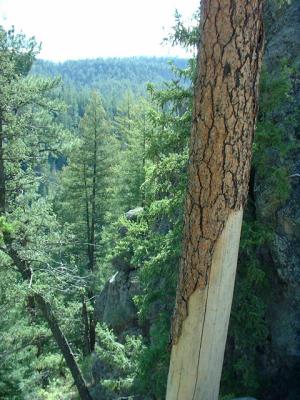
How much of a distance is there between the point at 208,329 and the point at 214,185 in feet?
4.42

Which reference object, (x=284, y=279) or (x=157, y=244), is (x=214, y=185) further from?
Result: (x=284, y=279)

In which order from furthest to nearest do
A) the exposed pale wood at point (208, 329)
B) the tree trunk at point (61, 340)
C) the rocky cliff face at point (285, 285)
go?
1. the tree trunk at point (61, 340)
2. the rocky cliff face at point (285, 285)
3. the exposed pale wood at point (208, 329)

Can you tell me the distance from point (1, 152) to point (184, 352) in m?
8.10

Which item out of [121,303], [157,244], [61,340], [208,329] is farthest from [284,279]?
[61,340]

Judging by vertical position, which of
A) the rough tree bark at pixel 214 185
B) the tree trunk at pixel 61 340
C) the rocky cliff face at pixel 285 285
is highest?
the rough tree bark at pixel 214 185

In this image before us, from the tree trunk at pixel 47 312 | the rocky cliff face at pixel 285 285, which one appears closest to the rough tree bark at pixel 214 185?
the rocky cliff face at pixel 285 285

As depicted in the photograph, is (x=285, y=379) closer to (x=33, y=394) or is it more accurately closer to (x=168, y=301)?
(x=168, y=301)

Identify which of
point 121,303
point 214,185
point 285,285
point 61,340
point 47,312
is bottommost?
point 61,340

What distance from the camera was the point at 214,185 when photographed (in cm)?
365

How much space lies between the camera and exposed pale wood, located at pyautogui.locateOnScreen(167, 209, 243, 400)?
12.8ft

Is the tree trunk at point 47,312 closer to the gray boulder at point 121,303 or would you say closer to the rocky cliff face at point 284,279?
the gray boulder at point 121,303

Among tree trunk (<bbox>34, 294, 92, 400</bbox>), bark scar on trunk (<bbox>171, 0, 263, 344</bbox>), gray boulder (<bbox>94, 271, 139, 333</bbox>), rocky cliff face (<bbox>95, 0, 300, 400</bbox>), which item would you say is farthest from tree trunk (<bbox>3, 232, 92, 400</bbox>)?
bark scar on trunk (<bbox>171, 0, 263, 344</bbox>)

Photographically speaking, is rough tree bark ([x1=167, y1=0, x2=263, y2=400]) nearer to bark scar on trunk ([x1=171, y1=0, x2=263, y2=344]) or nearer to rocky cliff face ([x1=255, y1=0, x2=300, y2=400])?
bark scar on trunk ([x1=171, y1=0, x2=263, y2=344])

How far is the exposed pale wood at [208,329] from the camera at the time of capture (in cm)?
390
